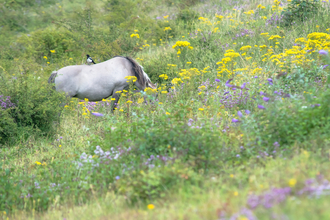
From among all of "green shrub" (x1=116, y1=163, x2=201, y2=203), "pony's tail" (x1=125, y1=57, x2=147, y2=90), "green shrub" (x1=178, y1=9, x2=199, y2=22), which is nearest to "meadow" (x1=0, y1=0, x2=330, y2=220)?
"green shrub" (x1=116, y1=163, x2=201, y2=203)

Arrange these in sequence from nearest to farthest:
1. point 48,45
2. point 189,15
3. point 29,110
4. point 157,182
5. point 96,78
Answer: point 157,182, point 29,110, point 96,78, point 48,45, point 189,15

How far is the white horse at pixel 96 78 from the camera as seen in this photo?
6.30 meters

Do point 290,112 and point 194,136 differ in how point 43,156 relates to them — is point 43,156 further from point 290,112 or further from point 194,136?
point 290,112

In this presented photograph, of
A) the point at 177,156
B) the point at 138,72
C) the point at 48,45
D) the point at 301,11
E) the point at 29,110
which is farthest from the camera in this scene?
the point at 48,45

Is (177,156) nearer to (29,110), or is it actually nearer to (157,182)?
(157,182)

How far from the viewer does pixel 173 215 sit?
7.91 feet

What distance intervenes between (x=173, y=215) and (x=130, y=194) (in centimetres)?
69

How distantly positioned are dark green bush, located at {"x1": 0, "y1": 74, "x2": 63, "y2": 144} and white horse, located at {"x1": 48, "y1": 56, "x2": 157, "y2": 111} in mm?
389

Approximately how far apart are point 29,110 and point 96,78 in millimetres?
1502

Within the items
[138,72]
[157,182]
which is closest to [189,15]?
[138,72]

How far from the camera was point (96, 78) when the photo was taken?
6.45m

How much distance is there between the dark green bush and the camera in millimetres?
5410

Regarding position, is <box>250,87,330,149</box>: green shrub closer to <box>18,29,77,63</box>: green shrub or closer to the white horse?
the white horse

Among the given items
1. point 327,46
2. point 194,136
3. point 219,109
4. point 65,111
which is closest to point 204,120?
point 219,109
